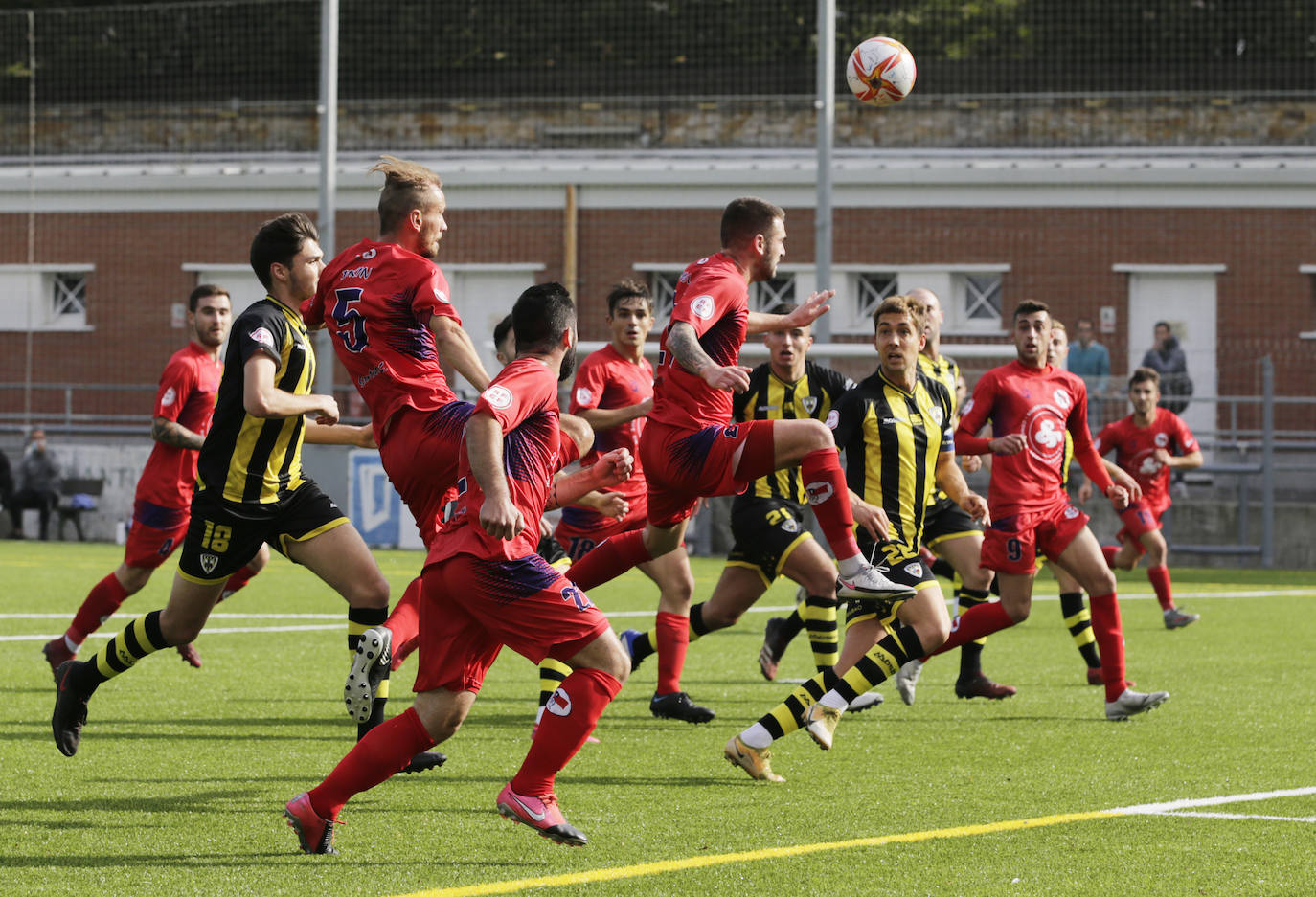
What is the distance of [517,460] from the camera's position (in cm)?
539

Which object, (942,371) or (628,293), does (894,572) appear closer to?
(942,371)

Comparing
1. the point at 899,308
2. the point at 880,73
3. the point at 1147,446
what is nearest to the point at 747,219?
A: the point at 899,308

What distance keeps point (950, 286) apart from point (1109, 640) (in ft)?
60.7

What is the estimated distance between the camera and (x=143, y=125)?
32.6 m

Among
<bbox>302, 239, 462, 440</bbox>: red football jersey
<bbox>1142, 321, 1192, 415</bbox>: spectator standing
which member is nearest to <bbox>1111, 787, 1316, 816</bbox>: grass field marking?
<bbox>302, 239, 462, 440</bbox>: red football jersey

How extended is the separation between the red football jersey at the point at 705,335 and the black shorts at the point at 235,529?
1462 millimetres

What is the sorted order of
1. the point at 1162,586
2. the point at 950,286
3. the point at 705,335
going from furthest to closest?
the point at 950,286, the point at 1162,586, the point at 705,335

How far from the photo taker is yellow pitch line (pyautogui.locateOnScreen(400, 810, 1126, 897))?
197 inches

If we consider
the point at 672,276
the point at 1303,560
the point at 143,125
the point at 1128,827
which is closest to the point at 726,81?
the point at 672,276

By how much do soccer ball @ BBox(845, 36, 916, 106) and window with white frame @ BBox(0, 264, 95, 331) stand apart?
2209 cm

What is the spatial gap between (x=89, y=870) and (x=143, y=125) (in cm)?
2940

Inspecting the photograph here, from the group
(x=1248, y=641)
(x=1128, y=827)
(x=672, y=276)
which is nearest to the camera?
(x=1128, y=827)

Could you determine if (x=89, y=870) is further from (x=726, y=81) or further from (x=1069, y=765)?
(x=726, y=81)

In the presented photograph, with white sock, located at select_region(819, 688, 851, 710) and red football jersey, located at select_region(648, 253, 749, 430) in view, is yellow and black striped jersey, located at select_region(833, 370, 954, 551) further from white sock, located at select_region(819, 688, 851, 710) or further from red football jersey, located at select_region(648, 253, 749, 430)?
white sock, located at select_region(819, 688, 851, 710)
